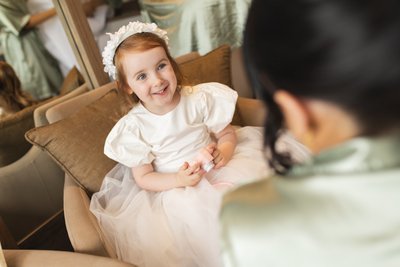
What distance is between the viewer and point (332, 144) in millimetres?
509

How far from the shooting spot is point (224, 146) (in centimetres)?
128

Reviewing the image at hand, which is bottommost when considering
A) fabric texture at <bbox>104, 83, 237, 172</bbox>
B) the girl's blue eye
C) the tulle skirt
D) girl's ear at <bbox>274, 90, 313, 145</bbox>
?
the tulle skirt

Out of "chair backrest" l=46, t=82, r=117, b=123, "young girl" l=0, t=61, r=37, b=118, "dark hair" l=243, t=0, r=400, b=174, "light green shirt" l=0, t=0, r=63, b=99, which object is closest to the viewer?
"dark hair" l=243, t=0, r=400, b=174

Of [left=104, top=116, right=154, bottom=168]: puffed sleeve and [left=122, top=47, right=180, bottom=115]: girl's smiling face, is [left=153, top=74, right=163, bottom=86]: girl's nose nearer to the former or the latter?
[left=122, top=47, right=180, bottom=115]: girl's smiling face

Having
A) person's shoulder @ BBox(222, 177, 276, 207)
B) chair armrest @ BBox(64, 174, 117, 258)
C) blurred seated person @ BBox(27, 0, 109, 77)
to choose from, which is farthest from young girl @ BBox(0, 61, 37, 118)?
person's shoulder @ BBox(222, 177, 276, 207)

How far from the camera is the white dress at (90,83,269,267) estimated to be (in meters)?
1.04

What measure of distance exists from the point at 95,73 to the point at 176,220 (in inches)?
33.7

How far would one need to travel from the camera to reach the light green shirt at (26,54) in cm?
262

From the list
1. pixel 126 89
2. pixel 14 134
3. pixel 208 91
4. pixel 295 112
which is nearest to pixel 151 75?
pixel 126 89

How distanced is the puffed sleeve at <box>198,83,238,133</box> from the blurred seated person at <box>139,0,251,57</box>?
38.3 inches

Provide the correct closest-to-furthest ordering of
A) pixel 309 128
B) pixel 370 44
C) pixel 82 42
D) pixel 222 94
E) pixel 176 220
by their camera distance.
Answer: pixel 370 44 → pixel 309 128 → pixel 176 220 → pixel 222 94 → pixel 82 42

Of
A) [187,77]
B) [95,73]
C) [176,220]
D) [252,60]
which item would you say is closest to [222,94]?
[187,77]

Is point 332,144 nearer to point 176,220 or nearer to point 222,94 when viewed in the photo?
point 176,220

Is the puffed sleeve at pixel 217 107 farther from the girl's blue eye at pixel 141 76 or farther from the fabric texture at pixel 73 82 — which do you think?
the fabric texture at pixel 73 82
